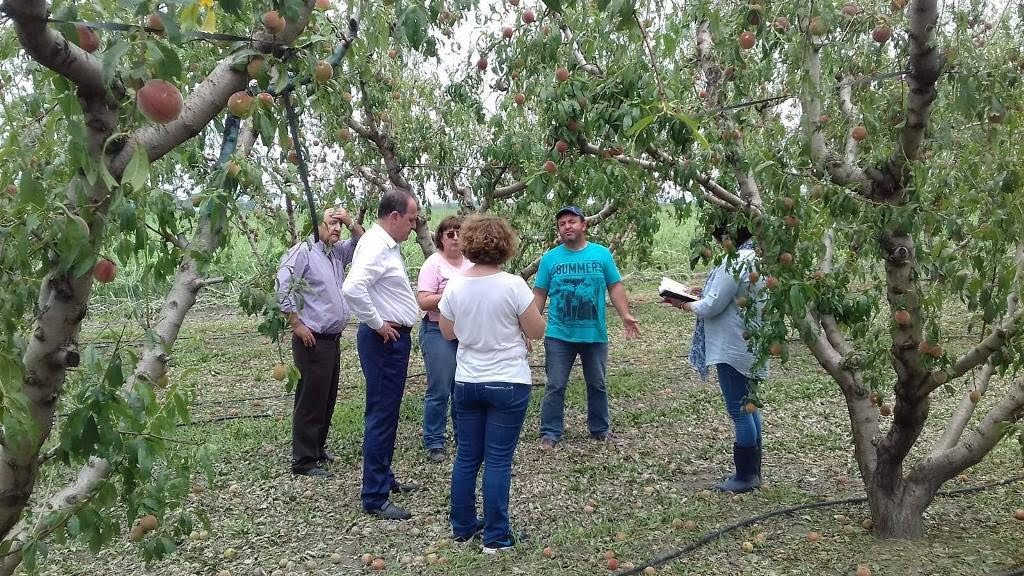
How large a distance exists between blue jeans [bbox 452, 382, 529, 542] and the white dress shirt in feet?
2.36

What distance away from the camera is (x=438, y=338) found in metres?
5.06

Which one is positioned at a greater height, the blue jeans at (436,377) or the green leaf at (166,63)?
the green leaf at (166,63)

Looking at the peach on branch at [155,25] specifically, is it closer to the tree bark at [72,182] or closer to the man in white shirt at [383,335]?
the tree bark at [72,182]

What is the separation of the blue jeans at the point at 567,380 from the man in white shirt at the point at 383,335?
1283 millimetres

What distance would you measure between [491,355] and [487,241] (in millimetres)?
525

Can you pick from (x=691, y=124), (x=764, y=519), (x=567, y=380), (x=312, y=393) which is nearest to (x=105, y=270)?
(x=691, y=124)

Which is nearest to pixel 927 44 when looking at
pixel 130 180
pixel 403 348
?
pixel 130 180

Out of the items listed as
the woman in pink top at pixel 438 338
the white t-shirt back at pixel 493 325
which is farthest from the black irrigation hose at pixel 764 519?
the woman in pink top at pixel 438 338

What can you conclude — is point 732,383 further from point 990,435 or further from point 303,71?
point 303,71

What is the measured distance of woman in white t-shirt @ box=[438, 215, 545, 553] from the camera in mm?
3684

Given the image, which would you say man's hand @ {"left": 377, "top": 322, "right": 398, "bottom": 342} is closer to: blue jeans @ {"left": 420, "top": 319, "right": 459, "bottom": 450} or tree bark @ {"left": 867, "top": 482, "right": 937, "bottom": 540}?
blue jeans @ {"left": 420, "top": 319, "right": 459, "bottom": 450}

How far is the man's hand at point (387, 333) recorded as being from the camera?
418 cm

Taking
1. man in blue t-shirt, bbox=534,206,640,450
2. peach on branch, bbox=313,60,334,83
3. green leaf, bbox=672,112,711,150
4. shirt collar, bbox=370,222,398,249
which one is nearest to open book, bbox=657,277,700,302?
man in blue t-shirt, bbox=534,206,640,450

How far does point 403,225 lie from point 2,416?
3016mm
